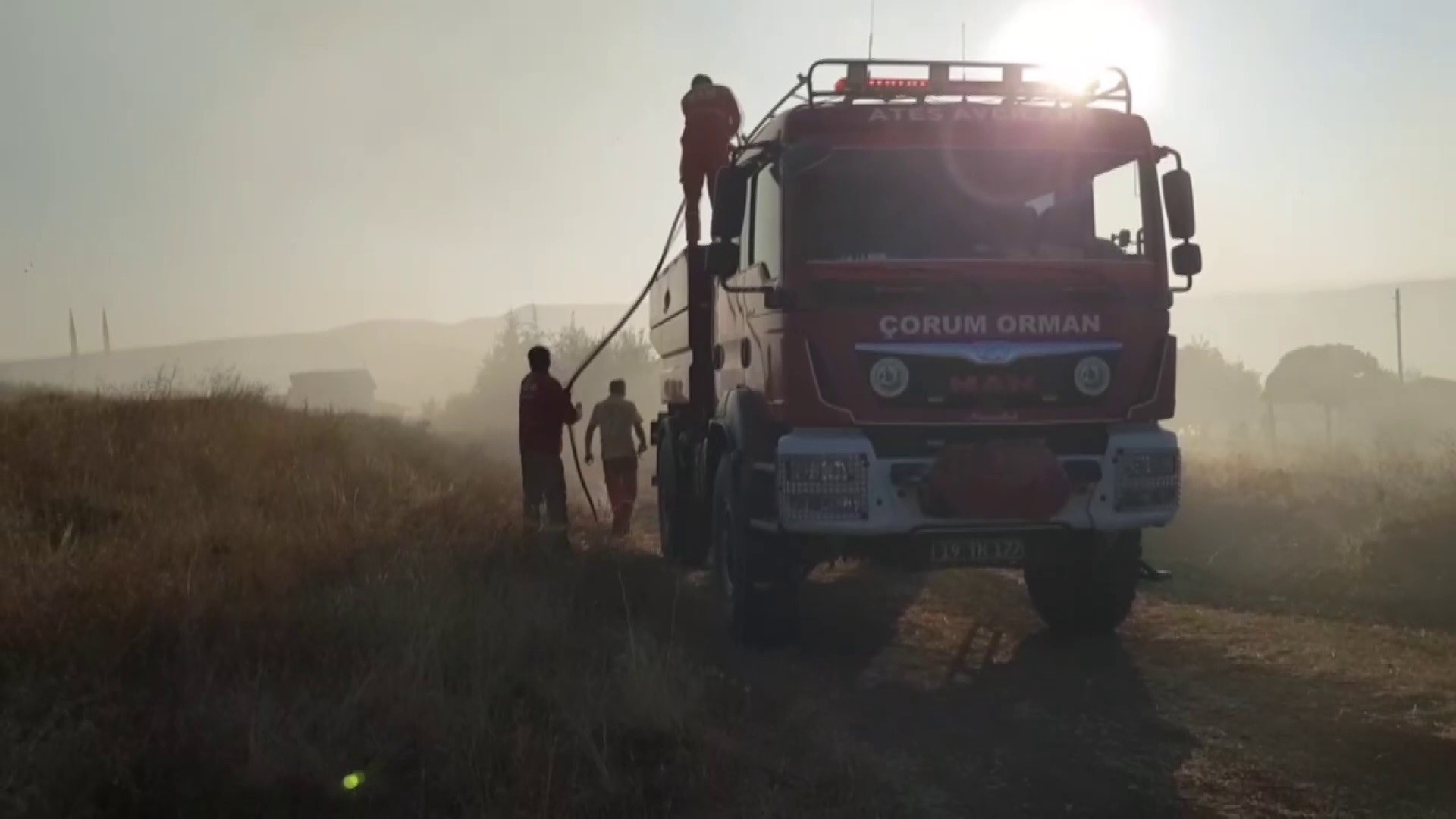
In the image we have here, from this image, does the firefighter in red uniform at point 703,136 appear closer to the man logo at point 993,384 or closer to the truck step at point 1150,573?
the man logo at point 993,384

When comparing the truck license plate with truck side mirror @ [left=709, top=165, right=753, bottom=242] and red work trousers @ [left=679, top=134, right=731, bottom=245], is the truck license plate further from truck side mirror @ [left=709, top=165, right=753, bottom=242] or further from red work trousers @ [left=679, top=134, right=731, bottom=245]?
red work trousers @ [left=679, top=134, right=731, bottom=245]

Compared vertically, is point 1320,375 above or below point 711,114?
below

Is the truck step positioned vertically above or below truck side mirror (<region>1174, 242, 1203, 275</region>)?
below

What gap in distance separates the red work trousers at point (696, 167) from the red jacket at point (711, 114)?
4cm

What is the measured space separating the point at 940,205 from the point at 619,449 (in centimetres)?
690

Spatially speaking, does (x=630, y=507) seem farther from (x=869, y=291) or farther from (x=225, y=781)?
(x=225, y=781)

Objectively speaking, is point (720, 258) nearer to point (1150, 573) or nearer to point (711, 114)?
point (711, 114)

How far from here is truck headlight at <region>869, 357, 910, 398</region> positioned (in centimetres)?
612

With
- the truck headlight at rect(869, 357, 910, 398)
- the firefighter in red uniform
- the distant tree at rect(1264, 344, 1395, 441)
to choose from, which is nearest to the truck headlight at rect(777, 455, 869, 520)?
the truck headlight at rect(869, 357, 910, 398)

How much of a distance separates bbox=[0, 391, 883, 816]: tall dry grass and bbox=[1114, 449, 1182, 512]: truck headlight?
2.52 metres

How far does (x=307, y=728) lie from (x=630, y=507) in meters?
8.61

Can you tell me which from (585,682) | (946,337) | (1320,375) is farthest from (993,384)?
(1320,375)

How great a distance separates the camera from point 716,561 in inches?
306

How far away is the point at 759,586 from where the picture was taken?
6824 millimetres
